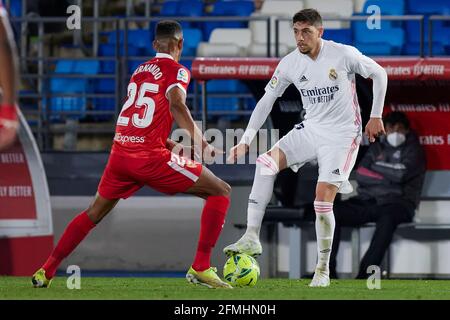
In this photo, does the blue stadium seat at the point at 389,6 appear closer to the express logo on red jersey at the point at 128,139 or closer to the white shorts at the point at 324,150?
the white shorts at the point at 324,150

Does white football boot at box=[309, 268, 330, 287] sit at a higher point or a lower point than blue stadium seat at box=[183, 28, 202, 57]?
lower

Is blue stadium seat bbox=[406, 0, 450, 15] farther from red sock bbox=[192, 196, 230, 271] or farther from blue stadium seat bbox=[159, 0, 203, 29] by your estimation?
red sock bbox=[192, 196, 230, 271]

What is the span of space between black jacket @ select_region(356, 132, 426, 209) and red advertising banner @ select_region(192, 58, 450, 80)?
0.85m

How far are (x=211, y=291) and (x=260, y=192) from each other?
106 cm

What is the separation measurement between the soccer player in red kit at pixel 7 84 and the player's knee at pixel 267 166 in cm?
340

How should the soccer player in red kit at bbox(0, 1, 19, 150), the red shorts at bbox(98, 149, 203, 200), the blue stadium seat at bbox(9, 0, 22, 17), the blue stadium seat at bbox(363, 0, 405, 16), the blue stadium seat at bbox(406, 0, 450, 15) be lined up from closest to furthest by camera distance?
the soccer player in red kit at bbox(0, 1, 19, 150) → the red shorts at bbox(98, 149, 203, 200) → the blue stadium seat at bbox(363, 0, 405, 16) → the blue stadium seat at bbox(406, 0, 450, 15) → the blue stadium seat at bbox(9, 0, 22, 17)

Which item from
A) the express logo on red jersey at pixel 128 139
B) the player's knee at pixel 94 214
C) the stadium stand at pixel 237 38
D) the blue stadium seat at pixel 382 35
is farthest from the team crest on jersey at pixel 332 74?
the blue stadium seat at pixel 382 35

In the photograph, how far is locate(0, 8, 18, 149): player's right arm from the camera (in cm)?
571

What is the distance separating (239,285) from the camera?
8.95 m

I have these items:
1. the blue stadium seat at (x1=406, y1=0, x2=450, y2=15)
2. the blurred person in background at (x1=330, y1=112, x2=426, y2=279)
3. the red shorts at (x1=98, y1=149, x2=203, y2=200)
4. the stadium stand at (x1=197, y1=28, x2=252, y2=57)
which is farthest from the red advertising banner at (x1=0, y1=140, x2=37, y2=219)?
the blue stadium seat at (x1=406, y1=0, x2=450, y2=15)

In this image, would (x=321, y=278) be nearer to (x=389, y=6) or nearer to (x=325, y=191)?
(x=325, y=191)


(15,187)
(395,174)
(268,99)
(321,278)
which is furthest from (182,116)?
(15,187)

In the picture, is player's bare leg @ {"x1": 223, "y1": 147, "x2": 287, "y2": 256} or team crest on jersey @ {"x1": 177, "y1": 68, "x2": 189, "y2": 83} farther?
player's bare leg @ {"x1": 223, "y1": 147, "x2": 287, "y2": 256}

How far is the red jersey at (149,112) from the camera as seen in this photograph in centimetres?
840
